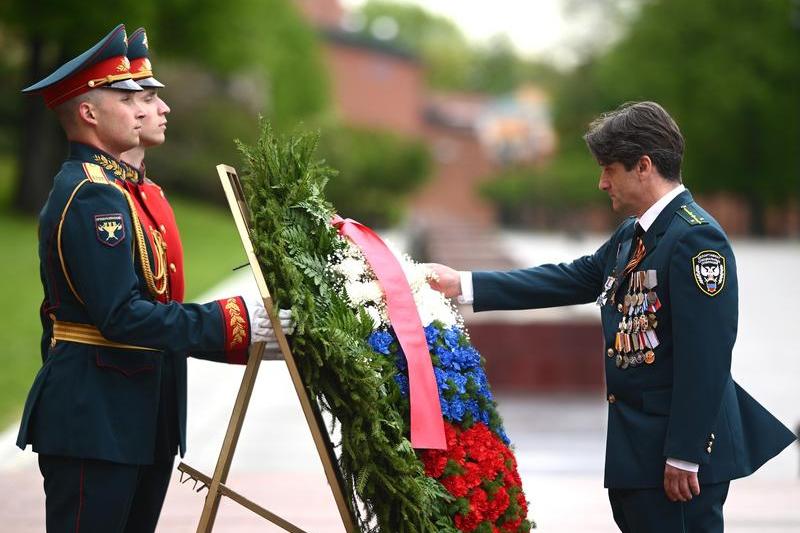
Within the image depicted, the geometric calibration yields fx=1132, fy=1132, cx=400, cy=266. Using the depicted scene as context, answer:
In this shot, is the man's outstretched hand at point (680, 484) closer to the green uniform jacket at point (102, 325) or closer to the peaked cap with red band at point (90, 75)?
the green uniform jacket at point (102, 325)

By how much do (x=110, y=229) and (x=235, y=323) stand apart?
0.46 meters

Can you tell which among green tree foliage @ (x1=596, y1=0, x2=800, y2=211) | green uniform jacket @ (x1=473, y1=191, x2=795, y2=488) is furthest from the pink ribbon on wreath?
green tree foliage @ (x1=596, y1=0, x2=800, y2=211)

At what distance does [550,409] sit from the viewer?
32.2 feet

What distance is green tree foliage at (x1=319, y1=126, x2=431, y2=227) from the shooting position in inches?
1400

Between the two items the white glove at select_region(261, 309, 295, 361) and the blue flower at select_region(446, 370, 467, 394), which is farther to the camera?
the blue flower at select_region(446, 370, 467, 394)

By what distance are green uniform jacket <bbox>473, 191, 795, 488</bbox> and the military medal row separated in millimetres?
18

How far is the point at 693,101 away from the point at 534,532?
41.6 m

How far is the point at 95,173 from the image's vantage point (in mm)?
3393

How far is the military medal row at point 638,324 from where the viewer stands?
133 inches

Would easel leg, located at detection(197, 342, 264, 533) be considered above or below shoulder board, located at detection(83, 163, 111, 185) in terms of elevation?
below

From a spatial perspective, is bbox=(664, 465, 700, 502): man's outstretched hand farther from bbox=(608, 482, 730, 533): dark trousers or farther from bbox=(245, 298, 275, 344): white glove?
bbox=(245, 298, 275, 344): white glove

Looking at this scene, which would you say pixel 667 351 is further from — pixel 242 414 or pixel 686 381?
pixel 242 414

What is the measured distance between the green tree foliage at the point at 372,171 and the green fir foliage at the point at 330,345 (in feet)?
98.1

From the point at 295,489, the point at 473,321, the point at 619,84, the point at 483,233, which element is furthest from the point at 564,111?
the point at 295,489
